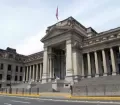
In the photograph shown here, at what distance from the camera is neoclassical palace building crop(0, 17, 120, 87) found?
41125 millimetres

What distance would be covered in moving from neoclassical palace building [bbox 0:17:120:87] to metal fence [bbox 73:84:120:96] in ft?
43.4

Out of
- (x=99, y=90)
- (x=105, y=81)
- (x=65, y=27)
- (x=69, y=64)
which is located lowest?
(x=99, y=90)

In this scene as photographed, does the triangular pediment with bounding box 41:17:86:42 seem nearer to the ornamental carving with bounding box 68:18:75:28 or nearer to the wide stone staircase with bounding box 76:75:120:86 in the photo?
the ornamental carving with bounding box 68:18:75:28

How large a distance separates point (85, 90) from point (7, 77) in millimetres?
48911

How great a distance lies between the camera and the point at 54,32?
169 feet

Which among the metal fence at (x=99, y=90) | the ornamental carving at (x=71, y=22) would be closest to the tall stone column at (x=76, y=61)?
the ornamental carving at (x=71, y=22)

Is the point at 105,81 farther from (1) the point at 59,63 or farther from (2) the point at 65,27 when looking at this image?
(1) the point at 59,63

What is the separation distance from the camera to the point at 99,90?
2530 cm

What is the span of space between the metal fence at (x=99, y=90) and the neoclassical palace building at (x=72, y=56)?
1323cm

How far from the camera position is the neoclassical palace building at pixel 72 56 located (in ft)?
135

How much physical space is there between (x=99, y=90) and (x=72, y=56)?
20365 millimetres

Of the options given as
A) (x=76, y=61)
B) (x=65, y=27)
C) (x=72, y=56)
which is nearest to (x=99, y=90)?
(x=76, y=61)

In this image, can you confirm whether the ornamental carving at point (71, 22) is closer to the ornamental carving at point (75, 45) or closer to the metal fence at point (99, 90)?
the ornamental carving at point (75, 45)

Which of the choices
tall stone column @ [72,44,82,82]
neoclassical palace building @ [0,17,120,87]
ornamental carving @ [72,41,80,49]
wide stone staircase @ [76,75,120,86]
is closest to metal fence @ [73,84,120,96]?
wide stone staircase @ [76,75,120,86]
